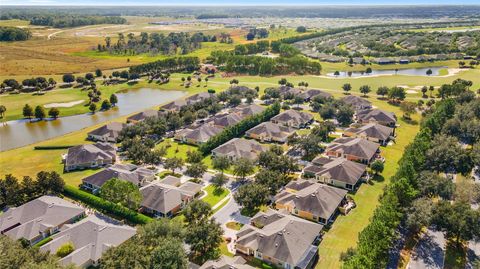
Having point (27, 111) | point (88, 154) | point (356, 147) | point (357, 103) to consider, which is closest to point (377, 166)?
point (356, 147)

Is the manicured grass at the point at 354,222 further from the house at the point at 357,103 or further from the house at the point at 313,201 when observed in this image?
the house at the point at 357,103

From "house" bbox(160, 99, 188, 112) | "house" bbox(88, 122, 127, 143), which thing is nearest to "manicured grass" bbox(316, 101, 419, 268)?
"house" bbox(88, 122, 127, 143)

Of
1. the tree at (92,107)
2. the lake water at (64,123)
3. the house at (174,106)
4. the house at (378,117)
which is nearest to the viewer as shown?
the lake water at (64,123)

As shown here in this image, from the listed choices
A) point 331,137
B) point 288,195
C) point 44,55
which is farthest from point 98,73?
point 288,195

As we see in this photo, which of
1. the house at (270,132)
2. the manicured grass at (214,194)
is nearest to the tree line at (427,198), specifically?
the manicured grass at (214,194)

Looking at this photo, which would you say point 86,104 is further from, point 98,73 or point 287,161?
point 287,161

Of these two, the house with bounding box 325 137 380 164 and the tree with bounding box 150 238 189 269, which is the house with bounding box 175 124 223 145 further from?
the tree with bounding box 150 238 189 269
